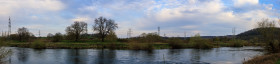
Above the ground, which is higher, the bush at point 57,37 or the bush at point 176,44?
the bush at point 57,37

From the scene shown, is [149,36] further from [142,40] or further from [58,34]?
[58,34]

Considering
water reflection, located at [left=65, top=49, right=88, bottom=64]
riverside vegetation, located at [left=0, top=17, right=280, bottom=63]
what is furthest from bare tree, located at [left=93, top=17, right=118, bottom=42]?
water reflection, located at [left=65, top=49, right=88, bottom=64]

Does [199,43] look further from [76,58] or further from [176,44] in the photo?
[76,58]

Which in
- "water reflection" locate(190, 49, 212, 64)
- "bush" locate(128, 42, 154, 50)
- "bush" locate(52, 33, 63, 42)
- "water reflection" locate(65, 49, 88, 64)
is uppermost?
"bush" locate(52, 33, 63, 42)

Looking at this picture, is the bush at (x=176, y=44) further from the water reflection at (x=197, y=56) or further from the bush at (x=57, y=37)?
the bush at (x=57, y=37)

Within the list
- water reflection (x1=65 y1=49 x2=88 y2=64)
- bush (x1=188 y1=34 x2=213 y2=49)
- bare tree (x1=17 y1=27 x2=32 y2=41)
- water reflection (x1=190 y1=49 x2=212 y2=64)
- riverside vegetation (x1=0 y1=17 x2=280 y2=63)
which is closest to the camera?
water reflection (x1=65 y1=49 x2=88 y2=64)

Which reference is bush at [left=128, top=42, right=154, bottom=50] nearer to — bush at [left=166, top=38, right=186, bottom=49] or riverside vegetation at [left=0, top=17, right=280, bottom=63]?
riverside vegetation at [left=0, top=17, right=280, bottom=63]

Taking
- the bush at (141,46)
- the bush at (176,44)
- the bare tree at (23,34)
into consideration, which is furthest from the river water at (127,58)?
the bare tree at (23,34)

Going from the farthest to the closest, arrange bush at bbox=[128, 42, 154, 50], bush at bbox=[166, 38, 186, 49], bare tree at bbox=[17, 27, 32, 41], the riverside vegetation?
bare tree at bbox=[17, 27, 32, 41], bush at bbox=[166, 38, 186, 49], bush at bbox=[128, 42, 154, 50], the riverside vegetation

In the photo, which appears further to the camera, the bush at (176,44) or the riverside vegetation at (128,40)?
the bush at (176,44)

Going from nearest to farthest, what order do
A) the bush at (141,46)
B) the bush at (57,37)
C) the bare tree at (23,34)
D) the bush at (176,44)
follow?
1. the bush at (141,46)
2. the bush at (176,44)
3. the bush at (57,37)
4. the bare tree at (23,34)

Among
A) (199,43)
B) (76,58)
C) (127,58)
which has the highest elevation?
(199,43)

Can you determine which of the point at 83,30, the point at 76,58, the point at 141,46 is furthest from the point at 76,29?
the point at 76,58

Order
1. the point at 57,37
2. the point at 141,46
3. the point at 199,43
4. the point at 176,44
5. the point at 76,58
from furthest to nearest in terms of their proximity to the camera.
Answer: the point at 57,37 → the point at 199,43 → the point at 176,44 → the point at 141,46 → the point at 76,58
